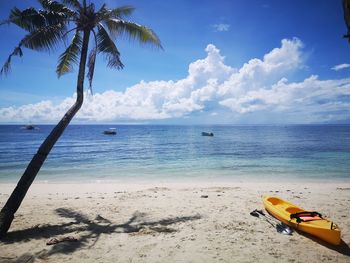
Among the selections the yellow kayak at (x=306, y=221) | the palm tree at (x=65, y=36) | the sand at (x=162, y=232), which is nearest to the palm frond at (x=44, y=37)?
the palm tree at (x=65, y=36)

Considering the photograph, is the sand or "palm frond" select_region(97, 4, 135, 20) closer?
the sand

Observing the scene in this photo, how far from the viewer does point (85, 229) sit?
21.7ft

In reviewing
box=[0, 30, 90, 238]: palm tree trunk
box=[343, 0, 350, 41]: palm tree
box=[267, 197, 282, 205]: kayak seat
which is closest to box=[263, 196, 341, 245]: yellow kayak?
box=[267, 197, 282, 205]: kayak seat

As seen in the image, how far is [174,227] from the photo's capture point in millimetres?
6758

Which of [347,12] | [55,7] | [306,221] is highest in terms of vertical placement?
[55,7]

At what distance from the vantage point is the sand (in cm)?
524

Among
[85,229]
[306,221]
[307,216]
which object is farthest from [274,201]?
[85,229]

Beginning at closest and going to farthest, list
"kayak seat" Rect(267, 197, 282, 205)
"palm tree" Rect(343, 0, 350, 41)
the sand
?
1. "palm tree" Rect(343, 0, 350, 41)
2. the sand
3. "kayak seat" Rect(267, 197, 282, 205)

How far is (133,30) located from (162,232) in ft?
21.3

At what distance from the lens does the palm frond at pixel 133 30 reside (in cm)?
807

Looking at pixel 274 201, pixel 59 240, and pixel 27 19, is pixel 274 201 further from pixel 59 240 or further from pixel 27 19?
pixel 27 19

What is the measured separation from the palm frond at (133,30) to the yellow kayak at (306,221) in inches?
263

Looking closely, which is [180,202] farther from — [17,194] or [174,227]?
[17,194]

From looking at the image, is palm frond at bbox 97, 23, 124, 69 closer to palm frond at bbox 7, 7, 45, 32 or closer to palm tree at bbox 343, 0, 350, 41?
palm frond at bbox 7, 7, 45, 32
